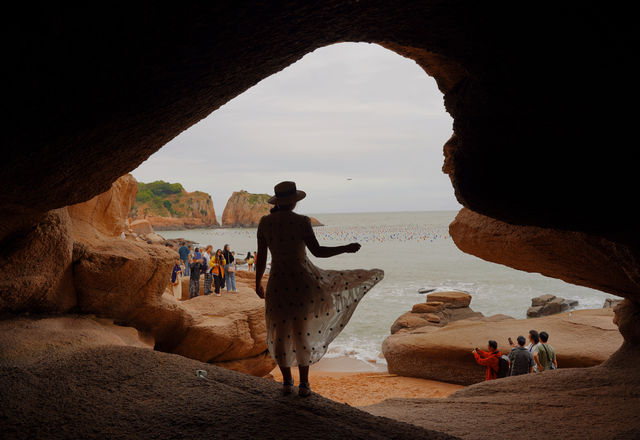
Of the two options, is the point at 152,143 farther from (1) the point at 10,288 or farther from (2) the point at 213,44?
(1) the point at 10,288

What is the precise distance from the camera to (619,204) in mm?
2777

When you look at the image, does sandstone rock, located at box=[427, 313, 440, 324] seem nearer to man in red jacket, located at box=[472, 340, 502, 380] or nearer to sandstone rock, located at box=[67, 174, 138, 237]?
man in red jacket, located at box=[472, 340, 502, 380]

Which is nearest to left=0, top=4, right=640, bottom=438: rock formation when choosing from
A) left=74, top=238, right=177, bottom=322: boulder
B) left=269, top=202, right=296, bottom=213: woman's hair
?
left=269, top=202, right=296, bottom=213: woman's hair

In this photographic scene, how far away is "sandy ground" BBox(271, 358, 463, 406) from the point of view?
809 cm

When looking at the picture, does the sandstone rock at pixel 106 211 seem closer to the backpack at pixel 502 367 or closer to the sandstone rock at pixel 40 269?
the sandstone rock at pixel 40 269

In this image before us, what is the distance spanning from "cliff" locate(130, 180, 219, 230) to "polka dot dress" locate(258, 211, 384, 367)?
59.4 meters

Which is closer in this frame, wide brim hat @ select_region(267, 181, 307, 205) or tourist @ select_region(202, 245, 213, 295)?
wide brim hat @ select_region(267, 181, 307, 205)

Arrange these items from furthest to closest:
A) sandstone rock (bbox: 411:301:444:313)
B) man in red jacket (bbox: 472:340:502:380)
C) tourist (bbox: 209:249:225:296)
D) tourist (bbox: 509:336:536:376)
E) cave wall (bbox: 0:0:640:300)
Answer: sandstone rock (bbox: 411:301:444:313) → tourist (bbox: 209:249:225:296) → man in red jacket (bbox: 472:340:502:380) → tourist (bbox: 509:336:536:376) → cave wall (bbox: 0:0:640:300)

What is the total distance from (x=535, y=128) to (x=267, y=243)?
2.05 m

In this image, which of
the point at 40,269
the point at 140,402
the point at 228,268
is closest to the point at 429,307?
the point at 228,268

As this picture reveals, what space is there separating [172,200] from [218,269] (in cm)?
6063

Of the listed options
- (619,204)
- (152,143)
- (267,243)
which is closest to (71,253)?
(152,143)

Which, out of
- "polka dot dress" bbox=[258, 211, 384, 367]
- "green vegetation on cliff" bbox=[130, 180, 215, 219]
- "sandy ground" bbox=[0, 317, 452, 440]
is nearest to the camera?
"sandy ground" bbox=[0, 317, 452, 440]

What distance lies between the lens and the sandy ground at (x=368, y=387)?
8086 mm
